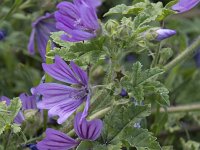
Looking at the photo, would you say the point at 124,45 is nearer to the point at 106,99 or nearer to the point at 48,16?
the point at 106,99

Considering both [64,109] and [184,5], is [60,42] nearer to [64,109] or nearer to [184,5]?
[64,109]

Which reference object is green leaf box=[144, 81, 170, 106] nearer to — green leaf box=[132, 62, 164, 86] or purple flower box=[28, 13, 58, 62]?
green leaf box=[132, 62, 164, 86]

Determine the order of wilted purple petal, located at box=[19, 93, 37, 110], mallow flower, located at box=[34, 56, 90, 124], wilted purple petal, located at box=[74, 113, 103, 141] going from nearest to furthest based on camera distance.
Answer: wilted purple petal, located at box=[74, 113, 103, 141] → mallow flower, located at box=[34, 56, 90, 124] → wilted purple petal, located at box=[19, 93, 37, 110]

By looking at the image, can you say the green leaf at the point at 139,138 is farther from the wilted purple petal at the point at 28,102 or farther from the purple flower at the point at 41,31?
the purple flower at the point at 41,31

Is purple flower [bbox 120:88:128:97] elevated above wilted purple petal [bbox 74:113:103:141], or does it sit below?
above

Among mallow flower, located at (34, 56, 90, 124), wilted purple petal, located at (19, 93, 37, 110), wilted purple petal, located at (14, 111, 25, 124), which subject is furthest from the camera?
wilted purple petal, located at (19, 93, 37, 110)

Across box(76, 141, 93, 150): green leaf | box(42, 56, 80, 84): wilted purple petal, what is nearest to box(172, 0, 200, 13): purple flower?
box(42, 56, 80, 84): wilted purple petal

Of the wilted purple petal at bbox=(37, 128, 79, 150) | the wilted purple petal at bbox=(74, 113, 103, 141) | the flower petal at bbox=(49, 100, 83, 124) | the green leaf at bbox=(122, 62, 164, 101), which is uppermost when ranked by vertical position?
the green leaf at bbox=(122, 62, 164, 101)

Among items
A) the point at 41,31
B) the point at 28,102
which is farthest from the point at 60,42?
the point at 41,31
